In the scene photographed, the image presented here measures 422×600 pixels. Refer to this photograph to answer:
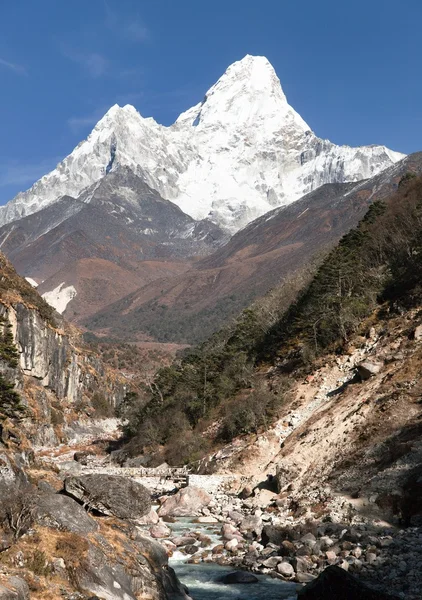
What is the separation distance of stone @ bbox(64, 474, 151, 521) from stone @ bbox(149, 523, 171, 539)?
5200mm

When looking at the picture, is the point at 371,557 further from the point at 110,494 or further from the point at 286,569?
the point at 110,494

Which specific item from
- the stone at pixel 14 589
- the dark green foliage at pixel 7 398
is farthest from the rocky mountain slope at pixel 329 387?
the stone at pixel 14 589

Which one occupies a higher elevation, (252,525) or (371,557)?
(371,557)

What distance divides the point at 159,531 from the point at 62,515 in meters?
11.3

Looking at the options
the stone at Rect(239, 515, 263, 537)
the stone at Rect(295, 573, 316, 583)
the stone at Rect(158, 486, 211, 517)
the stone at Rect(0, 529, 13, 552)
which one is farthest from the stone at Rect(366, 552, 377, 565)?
the stone at Rect(158, 486, 211, 517)

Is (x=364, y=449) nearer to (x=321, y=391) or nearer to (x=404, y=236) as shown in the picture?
(x=321, y=391)

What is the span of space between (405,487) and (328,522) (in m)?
3.88

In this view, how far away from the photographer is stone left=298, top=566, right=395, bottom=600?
47.9 feet

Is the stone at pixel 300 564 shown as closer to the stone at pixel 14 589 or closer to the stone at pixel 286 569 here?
the stone at pixel 286 569

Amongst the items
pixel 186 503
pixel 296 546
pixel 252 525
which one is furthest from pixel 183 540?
pixel 186 503

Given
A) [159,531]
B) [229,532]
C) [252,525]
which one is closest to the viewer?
[229,532]

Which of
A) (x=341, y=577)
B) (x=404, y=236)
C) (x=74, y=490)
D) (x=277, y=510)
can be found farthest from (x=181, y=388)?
(x=341, y=577)

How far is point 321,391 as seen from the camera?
42.9 metres

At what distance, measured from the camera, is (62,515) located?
58.2 ft
